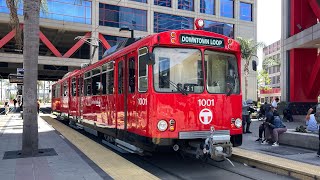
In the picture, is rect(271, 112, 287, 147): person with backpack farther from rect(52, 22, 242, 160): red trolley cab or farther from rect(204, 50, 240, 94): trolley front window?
rect(204, 50, 240, 94): trolley front window

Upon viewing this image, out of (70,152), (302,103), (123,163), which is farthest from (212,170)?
(302,103)

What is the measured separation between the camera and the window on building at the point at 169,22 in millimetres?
47562

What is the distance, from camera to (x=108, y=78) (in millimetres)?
11039

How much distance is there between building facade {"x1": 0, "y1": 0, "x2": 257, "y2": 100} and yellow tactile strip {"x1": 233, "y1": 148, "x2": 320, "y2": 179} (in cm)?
3262

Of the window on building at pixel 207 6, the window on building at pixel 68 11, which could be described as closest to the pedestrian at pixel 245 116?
the window on building at pixel 68 11

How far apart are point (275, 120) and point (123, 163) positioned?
6.69 meters

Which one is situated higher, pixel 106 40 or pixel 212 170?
pixel 106 40

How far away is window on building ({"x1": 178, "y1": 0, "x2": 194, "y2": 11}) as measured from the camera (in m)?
49.2

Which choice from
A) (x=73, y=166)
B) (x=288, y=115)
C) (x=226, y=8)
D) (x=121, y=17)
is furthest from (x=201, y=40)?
(x=226, y=8)

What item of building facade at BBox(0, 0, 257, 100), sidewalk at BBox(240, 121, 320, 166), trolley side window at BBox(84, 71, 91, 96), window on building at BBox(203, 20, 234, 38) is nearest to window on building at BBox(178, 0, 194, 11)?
building facade at BBox(0, 0, 257, 100)

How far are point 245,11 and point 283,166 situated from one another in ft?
164

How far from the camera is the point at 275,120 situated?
502 inches

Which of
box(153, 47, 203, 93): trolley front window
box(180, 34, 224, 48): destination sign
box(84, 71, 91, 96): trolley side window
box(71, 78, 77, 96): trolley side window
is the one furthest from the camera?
box(71, 78, 77, 96): trolley side window

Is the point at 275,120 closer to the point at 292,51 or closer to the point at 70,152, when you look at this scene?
the point at 70,152
